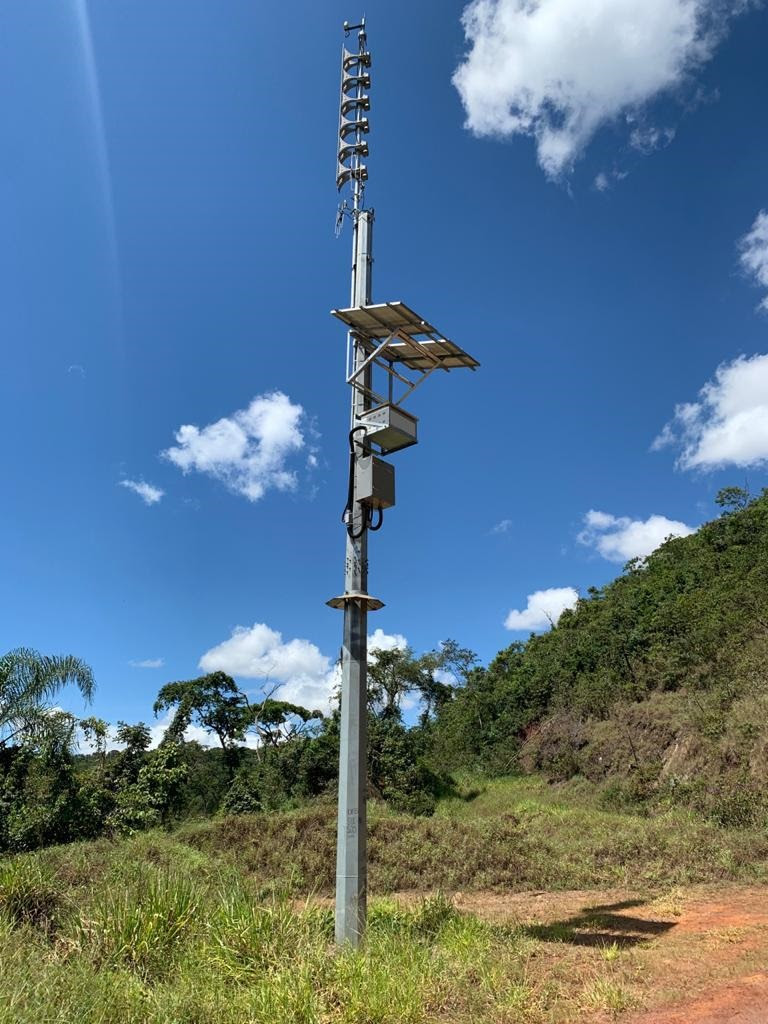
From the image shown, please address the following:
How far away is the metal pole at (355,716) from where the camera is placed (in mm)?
5180

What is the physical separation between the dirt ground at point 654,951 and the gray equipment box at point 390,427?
418 centimetres

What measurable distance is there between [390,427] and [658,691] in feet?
57.2

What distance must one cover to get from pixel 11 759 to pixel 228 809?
21.4 ft

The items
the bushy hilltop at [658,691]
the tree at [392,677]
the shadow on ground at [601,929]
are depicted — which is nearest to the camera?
the shadow on ground at [601,929]

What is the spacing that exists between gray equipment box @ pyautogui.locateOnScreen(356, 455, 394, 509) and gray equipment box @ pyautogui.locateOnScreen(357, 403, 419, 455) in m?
0.21

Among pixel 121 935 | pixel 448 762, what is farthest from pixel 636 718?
pixel 121 935

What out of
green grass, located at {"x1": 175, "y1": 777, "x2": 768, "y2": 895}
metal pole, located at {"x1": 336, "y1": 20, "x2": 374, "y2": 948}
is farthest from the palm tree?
metal pole, located at {"x1": 336, "y1": 20, "x2": 374, "y2": 948}

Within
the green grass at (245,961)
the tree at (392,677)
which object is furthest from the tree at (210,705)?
the green grass at (245,961)

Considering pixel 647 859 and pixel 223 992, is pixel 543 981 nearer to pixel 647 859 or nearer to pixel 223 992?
pixel 223 992

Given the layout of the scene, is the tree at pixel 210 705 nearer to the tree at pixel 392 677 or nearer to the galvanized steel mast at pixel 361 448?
the tree at pixel 392 677

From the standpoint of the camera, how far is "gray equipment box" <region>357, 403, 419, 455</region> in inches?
240

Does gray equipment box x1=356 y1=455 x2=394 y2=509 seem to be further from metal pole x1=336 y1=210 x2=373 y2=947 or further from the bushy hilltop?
the bushy hilltop

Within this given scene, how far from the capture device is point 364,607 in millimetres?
5922

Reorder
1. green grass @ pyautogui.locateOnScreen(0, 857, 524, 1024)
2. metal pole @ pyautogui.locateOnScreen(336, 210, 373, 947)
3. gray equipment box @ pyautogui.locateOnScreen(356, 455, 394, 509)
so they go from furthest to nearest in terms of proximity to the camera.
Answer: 1. gray equipment box @ pyautogui.locateOnScreen(356, 455, 394, 509)
2. metal pole @ pyautogui.locateOnScreen(336, 210, 373, 947)
3. green grass @ pyautogui.locateOnScreen(0, 857, 524, 1024)
